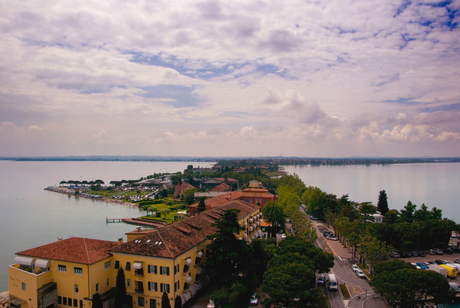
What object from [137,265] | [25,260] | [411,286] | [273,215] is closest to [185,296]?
[137,265]

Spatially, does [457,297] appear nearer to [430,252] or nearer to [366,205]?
[430,252]

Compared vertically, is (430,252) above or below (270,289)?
below

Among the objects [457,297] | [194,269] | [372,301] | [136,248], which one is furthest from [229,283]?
[457,297]

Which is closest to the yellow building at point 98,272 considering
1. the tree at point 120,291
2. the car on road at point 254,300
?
the tree at point 120,291

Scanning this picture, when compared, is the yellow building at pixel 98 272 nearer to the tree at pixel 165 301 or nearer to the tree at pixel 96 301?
the tree at pixel 165 301

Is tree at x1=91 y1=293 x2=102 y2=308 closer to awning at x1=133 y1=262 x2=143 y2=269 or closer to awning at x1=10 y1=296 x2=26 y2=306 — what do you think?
awning at x1=133 y1=262 x2=143 y2=269
